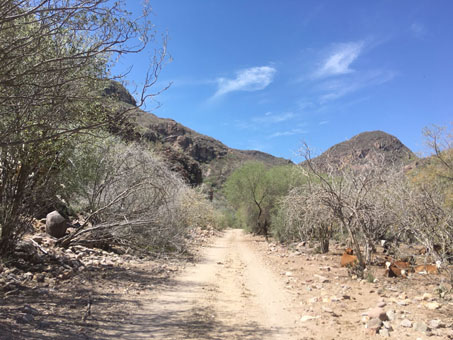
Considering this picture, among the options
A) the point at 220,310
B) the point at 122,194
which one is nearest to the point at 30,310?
the point at 220,310

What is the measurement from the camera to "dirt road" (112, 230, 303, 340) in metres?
5.37

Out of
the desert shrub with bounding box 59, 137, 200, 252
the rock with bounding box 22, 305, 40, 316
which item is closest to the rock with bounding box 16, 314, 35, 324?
the rock with bounding box 22, 305, 40, 316

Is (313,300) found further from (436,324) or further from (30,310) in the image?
(30,310)

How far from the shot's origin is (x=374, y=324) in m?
5.64

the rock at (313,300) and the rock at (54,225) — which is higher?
the rock at (54,225)

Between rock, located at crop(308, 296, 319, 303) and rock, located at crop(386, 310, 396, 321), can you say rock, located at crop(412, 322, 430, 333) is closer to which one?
rock, located at crop(386, 310, 396, 321)

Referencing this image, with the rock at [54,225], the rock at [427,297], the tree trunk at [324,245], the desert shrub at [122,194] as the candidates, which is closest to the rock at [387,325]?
the rock at [427,297]

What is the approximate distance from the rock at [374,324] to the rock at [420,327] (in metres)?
0.50

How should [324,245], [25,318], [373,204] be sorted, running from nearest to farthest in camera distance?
[25,318], [373,204], [324,245]

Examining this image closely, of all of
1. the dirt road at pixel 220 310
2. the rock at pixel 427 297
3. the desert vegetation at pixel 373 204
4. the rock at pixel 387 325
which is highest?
the desert vegetation at pixel 373 204

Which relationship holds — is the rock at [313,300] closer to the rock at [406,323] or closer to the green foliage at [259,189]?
the rock at [406,323]

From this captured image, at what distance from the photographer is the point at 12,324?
16.1 feet

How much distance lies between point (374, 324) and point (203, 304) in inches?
127

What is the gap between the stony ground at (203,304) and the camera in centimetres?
534
